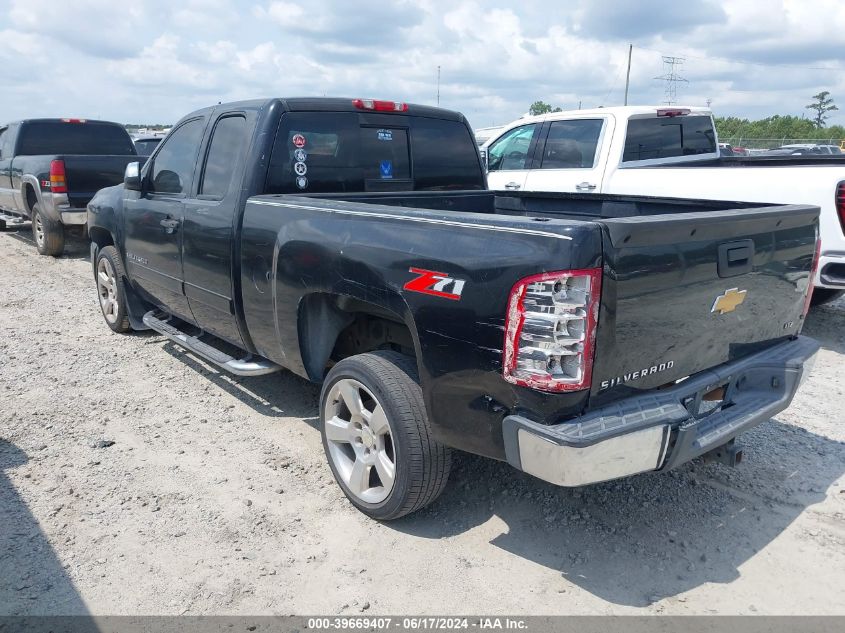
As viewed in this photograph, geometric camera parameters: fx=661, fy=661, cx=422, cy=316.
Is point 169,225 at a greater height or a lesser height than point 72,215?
greater

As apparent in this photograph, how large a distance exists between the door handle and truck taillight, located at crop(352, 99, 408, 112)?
4.84 ft

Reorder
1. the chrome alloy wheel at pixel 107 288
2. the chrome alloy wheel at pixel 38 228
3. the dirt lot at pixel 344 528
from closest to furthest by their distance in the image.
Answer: the dirt lot at pixel 344 528, the chrome alloy wheel at pixel 107 288, the chrome alloy wheel at pixel 38 228

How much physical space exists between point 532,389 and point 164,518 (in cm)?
205

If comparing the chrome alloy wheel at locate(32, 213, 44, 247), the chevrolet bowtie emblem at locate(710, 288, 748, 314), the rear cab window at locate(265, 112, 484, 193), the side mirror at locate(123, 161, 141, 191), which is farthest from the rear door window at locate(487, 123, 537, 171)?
the chrome alloy wheel at locate(32, 213, 44, 247)

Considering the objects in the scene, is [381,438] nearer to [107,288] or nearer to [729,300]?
[729,300]

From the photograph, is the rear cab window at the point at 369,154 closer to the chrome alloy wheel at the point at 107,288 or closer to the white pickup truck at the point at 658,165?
the white pickup truck at the point at 658,165

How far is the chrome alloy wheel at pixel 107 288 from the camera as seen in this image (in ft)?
19.8

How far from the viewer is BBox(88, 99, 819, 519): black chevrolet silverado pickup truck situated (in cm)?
242

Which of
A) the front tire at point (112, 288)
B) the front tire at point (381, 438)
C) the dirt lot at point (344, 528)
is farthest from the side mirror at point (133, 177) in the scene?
the front tire at point (381, 438)

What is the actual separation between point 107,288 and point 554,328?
5216mm

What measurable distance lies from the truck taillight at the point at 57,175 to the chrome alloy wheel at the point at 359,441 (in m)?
7.92

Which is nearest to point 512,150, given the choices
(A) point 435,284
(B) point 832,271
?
(B) point 832,271

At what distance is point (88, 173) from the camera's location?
380 inches

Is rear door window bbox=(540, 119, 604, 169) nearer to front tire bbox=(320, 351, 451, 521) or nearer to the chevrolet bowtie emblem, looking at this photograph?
the chevrolet bowtie emblem
